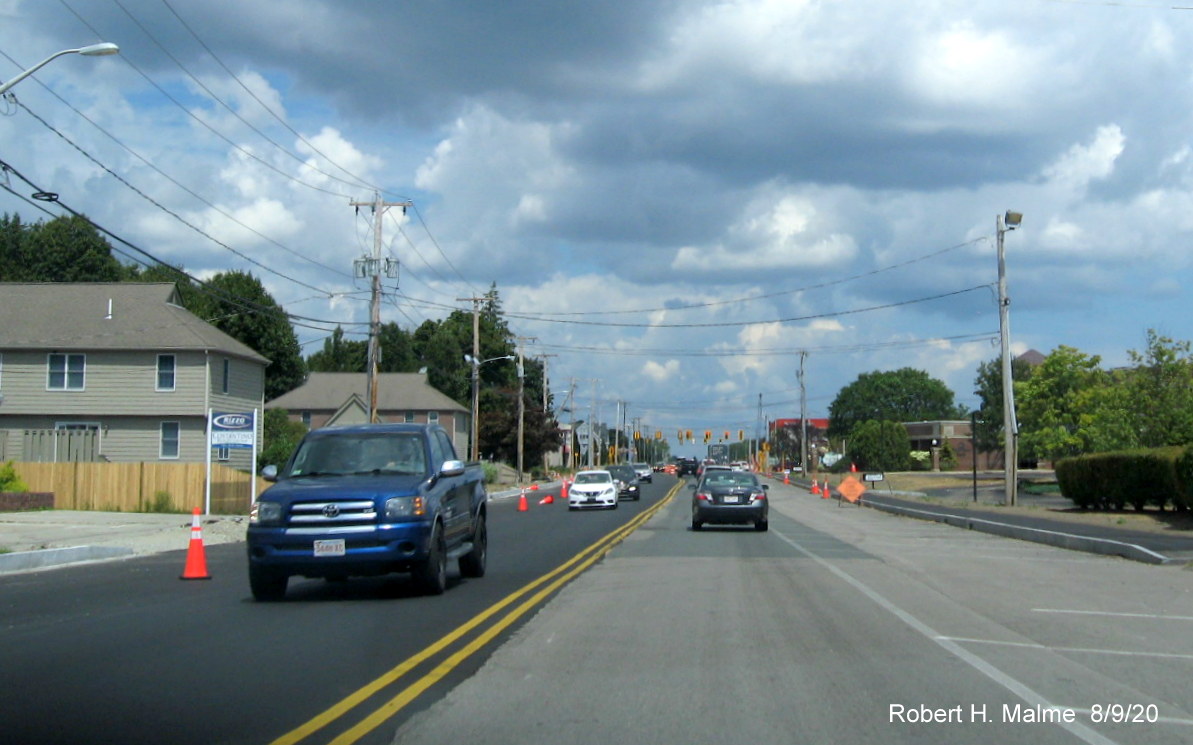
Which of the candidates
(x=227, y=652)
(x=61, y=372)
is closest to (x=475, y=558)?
(x=227, y=652)

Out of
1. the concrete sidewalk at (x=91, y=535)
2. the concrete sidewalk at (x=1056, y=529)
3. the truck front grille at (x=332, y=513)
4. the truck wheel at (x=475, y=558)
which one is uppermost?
the truck front grille at (x=332, y=513)

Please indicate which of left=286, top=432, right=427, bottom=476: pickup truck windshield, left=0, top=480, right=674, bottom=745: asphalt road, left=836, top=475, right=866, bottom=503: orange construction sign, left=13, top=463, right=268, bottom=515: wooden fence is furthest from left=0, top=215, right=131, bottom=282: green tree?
left=286, top=432, right=427, bottom=476: pickup truck windshield

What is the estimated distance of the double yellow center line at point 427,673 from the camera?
280 inches

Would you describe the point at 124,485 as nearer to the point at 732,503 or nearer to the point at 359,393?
the point at 732,503

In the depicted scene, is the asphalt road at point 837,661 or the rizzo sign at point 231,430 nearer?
the asphalt road at point 837,661

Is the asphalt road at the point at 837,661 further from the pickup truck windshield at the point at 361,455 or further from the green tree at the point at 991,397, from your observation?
the green tree at the point at 991,397

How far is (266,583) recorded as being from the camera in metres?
13.3

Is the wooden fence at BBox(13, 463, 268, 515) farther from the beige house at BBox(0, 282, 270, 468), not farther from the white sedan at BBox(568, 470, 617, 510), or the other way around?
the white sedan at BBox(568, 470, 617, 510)

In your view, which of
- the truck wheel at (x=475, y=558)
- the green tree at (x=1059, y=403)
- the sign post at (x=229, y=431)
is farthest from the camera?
the green tree at (x=1059, y=403)

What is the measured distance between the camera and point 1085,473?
3553cm

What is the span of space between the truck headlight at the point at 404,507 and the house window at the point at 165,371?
32948 mm

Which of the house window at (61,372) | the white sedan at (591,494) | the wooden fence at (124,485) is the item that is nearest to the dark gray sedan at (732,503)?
the white sedan at (591,494)

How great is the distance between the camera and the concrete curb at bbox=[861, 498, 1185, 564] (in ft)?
65.9

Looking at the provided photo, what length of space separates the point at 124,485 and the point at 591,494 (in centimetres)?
1587
